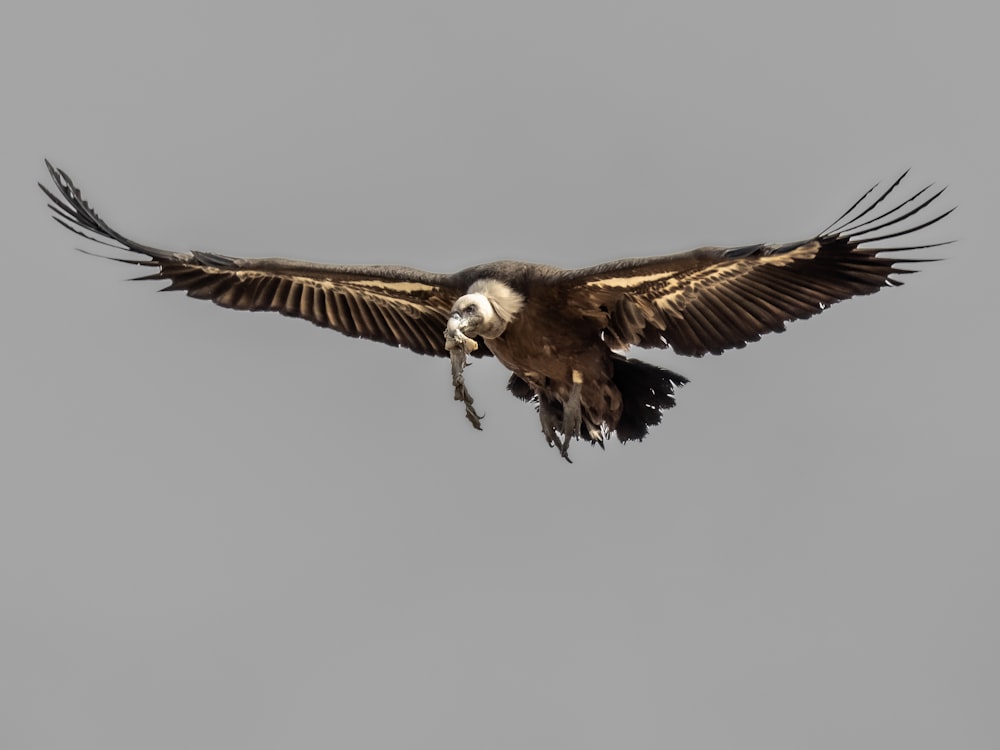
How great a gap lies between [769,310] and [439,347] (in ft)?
11.1

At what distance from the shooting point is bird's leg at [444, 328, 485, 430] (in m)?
15.1

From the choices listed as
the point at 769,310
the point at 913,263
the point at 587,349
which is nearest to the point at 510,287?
the point at 587,349

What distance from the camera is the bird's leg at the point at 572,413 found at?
1622 centimetres

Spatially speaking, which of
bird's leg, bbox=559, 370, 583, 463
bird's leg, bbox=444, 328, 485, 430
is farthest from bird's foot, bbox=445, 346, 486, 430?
bird's leg, bbox=559, 370, 583, 463

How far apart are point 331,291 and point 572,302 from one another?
2589 millimetres

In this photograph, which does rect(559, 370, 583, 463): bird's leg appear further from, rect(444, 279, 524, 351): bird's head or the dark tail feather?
rect(444, 279, 524, 351): bird's head

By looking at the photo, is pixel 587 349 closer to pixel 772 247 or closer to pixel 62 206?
pixel 772 247

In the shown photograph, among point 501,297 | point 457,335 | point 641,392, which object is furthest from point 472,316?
point 641,392

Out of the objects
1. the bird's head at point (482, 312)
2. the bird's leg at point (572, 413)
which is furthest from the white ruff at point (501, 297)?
the bird's leg at point (572, 413)

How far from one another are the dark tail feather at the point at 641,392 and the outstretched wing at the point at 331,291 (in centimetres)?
129

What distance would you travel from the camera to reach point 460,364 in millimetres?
15391

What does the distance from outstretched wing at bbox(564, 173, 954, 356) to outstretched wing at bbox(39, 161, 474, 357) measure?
1415mm

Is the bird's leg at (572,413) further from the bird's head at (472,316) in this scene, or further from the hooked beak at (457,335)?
the hooked beak at (457,335)

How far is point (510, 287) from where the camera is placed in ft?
51.2
